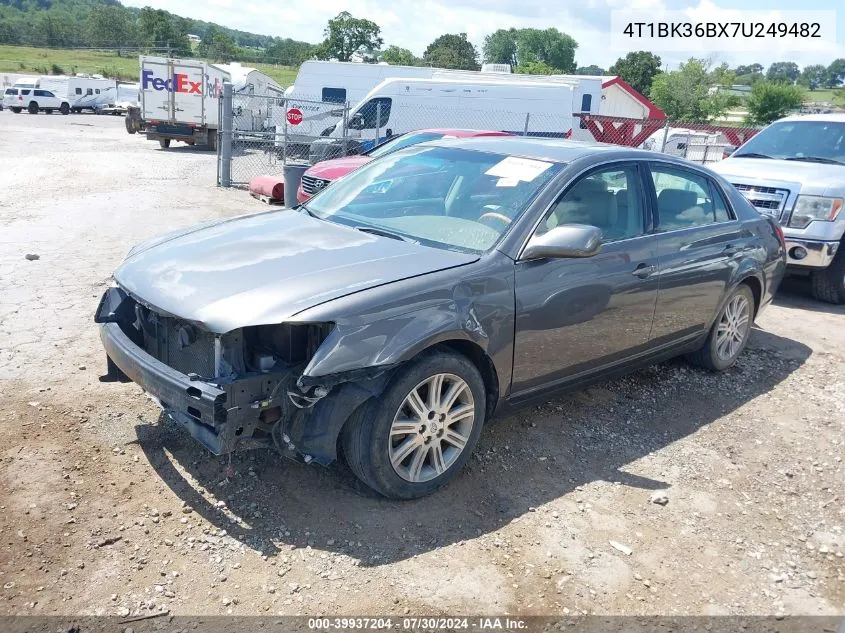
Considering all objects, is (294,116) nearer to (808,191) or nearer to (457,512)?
(808,191)

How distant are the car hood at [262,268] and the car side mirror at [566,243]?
0.34 meters

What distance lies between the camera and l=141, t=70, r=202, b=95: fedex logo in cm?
2416

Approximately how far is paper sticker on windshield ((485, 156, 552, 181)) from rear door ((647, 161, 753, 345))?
0.93 m

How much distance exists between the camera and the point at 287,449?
3.22 metres

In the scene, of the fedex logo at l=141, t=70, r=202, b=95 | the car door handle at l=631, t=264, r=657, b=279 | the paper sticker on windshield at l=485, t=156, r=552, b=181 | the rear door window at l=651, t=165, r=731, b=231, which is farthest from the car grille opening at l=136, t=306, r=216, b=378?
the fedex logo at l=141, t=70, r=202, b=95

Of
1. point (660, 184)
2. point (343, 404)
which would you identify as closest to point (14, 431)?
point (343, 404)

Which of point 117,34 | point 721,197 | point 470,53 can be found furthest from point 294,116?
point 117,34

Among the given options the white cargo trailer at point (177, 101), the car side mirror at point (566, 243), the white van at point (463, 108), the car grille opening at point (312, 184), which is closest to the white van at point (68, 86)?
the white cargo trailer at point (177, 101)

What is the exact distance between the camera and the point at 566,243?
369 cm

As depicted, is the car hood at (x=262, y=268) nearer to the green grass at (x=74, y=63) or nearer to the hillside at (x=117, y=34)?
the green grass at (x=74, y=63)

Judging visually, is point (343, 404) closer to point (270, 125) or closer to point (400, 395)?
point (400, 395)

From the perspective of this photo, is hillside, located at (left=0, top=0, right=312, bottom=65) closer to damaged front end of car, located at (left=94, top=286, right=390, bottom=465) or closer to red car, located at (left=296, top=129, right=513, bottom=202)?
red car, located at (left=296, top=129, right=513, bottom=202)

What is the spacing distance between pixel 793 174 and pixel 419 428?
6523 mm

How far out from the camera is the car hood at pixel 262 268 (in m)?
3.15
